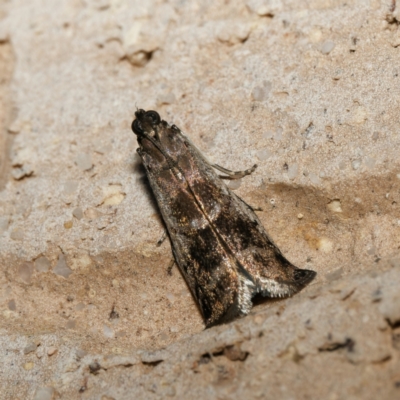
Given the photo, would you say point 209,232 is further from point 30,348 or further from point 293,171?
point 30,348

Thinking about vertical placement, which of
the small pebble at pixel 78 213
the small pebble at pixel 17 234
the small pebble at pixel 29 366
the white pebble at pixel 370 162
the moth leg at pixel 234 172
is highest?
the white pebble at pixel 370 162

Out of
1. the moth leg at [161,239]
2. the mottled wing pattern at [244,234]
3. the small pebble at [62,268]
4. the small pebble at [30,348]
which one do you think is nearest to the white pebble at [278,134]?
the mottled wing pattern at [244,234]

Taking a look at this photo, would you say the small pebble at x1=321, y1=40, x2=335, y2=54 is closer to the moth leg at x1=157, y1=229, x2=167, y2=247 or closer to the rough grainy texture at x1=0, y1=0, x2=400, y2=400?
the rough grainy texture at x1=0, y1=0, x2=400, y2=400

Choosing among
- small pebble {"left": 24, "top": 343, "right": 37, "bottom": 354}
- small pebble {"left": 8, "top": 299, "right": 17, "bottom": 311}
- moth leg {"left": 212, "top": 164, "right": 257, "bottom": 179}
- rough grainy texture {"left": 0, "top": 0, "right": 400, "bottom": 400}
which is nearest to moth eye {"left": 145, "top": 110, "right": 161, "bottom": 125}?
rough grainy texture {"left": 0, "top": 0, "right": 400, "bottom": 400}

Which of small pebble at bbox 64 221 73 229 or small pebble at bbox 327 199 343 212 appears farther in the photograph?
small pebble at bbox 64 221 73 229

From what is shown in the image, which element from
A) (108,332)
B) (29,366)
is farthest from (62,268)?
(29,366)

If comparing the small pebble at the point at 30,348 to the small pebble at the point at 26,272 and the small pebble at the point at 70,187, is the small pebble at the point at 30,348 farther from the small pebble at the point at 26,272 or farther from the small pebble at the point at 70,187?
the small pebble at the point at 70,187

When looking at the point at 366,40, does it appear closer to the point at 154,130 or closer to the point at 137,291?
the point at 154,130

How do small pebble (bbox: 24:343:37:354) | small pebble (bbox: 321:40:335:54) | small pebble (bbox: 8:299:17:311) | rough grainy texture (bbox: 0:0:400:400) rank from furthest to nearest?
small pebble (bbox: 321:40:335:54)
small pebble (bbox: 8:299:17:311)
small pebble (bbox: 24:343:37:354)
rough grainy texture (bbox: 0:0:400:400)
